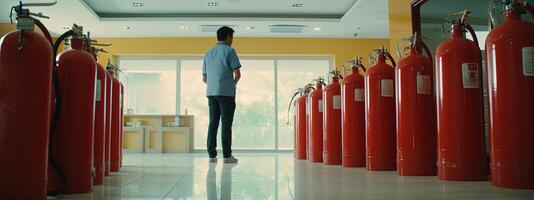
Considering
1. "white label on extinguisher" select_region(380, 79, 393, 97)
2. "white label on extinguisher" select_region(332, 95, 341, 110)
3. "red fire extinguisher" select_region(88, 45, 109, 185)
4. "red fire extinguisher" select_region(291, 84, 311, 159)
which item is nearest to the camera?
"red fire extinguisher" select_region(88, 45, 109, 185)

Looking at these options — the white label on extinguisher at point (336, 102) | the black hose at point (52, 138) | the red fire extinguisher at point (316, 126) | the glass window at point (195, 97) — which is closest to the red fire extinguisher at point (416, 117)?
the white label on extinguisher at point (336, 102)

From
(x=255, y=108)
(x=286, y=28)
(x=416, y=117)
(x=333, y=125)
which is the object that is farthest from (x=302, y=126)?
(x=255, y=108)

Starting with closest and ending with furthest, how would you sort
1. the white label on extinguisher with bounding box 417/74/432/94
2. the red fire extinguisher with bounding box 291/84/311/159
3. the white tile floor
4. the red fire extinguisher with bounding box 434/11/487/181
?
the white tile floor < the red fire extinguisher with bounding box 434/11/487/181 < the white label on extinguisher with bounding box 417/74/432/94 < the red fire extinguisher with bounding box 291/84/311/159

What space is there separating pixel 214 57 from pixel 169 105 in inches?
221

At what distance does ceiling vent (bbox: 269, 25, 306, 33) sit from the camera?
27.9ft

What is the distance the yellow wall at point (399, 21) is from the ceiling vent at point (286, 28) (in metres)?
3.98

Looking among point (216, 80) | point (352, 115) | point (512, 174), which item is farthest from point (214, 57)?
point (512, 174)

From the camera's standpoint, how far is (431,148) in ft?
8.15

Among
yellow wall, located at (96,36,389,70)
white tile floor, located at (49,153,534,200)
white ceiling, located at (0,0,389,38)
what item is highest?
white ceiling, located at (0,0,389,38)

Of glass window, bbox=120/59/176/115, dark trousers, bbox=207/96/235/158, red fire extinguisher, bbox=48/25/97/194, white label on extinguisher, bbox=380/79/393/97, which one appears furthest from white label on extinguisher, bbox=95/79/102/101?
glass window, bbox=120/59/176/115

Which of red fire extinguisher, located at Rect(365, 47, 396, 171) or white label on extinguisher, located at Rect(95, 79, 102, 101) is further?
red fire extinguisher, located at Rect(365, 47, 396, 171)

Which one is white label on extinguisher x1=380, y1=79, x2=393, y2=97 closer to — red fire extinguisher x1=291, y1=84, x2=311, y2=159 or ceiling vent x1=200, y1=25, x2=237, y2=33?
red fire extinguisher x1=291, y1=84, x2=311, y2=159

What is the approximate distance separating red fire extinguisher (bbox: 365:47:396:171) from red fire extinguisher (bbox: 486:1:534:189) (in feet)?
3.10

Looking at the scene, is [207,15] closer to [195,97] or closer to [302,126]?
[195,97]
